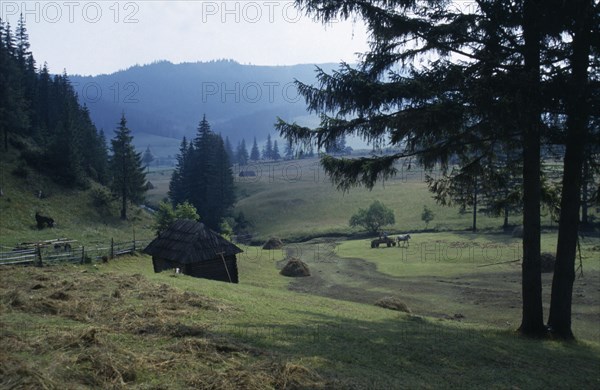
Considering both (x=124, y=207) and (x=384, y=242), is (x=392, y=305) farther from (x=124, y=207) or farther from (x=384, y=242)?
(x=124, y=207)

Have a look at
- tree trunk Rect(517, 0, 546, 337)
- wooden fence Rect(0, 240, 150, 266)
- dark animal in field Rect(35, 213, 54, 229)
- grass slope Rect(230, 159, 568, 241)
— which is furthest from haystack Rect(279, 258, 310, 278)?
grass slope Rect(230, 159, 568, 241)

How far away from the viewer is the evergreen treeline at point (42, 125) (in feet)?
206

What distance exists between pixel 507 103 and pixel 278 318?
843cm

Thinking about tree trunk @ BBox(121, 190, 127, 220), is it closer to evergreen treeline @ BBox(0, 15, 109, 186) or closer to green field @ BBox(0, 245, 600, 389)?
evergreen treeline @ BBox(0, 15, 109, 186)

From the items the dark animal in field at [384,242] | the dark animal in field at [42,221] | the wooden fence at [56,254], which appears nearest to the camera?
the wooden fence at [56,254]

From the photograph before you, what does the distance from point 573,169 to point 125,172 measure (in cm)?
6353

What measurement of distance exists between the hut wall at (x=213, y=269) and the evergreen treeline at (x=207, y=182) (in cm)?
4876

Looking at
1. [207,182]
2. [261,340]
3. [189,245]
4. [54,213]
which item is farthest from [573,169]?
[207,182]

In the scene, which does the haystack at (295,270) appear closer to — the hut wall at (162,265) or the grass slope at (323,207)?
the hut wall at (162,265)

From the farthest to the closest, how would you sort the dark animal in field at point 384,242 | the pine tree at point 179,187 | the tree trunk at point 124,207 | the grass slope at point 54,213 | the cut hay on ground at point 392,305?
1. the pine tree at point 179,187
2. the tree trunk at point 124,207
3. the dark animal in field at point 384,242
4. the grass slope at point 54,213
5. the cut hay on ground at point 392,305

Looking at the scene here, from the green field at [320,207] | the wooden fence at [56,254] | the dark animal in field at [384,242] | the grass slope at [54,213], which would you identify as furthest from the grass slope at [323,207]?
the wooden fence at [56,254]

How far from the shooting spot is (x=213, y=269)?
3055cm

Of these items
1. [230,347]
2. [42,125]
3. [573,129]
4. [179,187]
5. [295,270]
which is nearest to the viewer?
[230,347]

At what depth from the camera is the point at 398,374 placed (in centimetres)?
833
